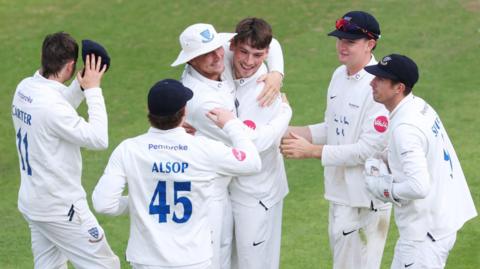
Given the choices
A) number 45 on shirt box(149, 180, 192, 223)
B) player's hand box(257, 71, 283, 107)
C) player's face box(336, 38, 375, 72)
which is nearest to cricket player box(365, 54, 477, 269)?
player's face box(336, 38, 375, 72)

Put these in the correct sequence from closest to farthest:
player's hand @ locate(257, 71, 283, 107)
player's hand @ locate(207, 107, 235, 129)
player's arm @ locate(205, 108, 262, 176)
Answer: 1. player's arm @ locate(205, 108, 262, 176)
2. player's hand @ locate(207, 107, 235, 129)
3. player's hand @ locate(257, 71, 283, 107)

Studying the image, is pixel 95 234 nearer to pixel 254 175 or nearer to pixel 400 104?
pixel 254 175

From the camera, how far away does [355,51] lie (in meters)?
8.27

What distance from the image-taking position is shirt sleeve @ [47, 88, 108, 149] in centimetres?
771

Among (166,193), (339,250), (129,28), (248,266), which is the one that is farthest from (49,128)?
(129,28)

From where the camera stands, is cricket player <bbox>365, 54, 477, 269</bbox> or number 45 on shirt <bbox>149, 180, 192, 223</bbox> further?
cricket player <bbox>365, 54, 477, 269</bbox>

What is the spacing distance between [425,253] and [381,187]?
1.88ft

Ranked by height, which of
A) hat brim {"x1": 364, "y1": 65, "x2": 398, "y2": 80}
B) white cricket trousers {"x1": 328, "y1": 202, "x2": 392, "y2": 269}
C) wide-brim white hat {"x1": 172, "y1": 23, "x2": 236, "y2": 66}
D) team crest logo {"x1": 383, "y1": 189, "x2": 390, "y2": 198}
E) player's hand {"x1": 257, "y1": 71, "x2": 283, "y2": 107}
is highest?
wide-brim white hat {"x1": 172, "y1": 23, "x2": 236, "y2": 66}

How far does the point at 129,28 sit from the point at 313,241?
7418 millimetres

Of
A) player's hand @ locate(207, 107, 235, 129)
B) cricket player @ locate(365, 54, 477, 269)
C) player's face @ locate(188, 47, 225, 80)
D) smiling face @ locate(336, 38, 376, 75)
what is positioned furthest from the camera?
smiling face @ locate(336, 38, 376, 75)

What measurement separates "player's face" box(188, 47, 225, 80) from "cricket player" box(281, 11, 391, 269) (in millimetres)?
858

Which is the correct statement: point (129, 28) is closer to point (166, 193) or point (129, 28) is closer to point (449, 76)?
point (449, 76)

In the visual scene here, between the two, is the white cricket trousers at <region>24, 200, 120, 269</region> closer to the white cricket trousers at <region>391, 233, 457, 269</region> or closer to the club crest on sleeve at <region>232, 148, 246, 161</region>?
the club crest on sleeve at <region>232, 148, 246, 161</region>

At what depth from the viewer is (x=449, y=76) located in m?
14.4
